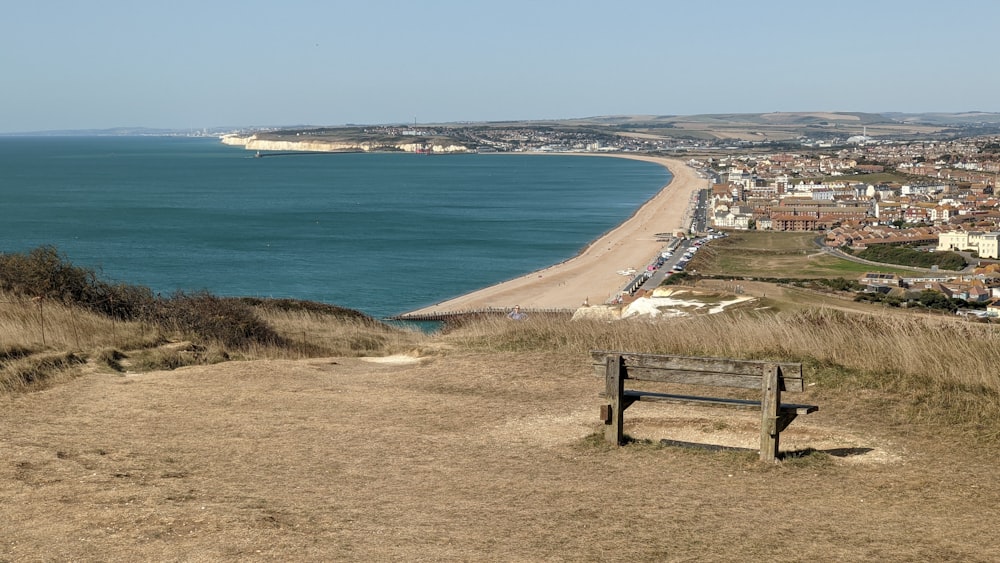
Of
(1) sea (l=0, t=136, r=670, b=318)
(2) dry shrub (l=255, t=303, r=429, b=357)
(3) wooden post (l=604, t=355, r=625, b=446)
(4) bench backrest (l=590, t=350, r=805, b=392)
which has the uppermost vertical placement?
(4) bench backrest (l=590, t=350, r=805, b=392)

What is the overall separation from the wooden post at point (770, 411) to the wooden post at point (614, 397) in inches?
42.8

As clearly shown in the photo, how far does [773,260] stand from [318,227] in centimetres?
3464

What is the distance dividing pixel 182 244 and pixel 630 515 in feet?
203

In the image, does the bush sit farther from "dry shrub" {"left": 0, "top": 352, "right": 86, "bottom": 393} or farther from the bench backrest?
the bench backrest

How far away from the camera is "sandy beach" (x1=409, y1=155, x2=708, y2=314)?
44.0m

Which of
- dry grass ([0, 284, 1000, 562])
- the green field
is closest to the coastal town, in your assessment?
the green field

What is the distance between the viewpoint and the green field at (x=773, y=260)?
56.2 metres

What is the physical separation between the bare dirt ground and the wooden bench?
0.89ft

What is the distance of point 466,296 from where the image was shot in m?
46.4

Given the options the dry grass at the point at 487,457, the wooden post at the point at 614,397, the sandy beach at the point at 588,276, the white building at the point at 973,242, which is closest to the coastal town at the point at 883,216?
the white building at the point at 973,242

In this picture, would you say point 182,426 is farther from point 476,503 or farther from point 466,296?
point 466,296

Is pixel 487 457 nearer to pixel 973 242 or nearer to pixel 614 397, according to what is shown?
pixel 614 397

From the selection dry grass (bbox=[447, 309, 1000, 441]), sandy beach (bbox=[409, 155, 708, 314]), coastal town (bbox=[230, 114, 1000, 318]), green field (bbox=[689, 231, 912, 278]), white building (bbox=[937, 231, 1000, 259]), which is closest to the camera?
dry grass (bbox=[447, 309, 1000, 441])

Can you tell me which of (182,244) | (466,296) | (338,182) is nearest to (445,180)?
(338,182)
